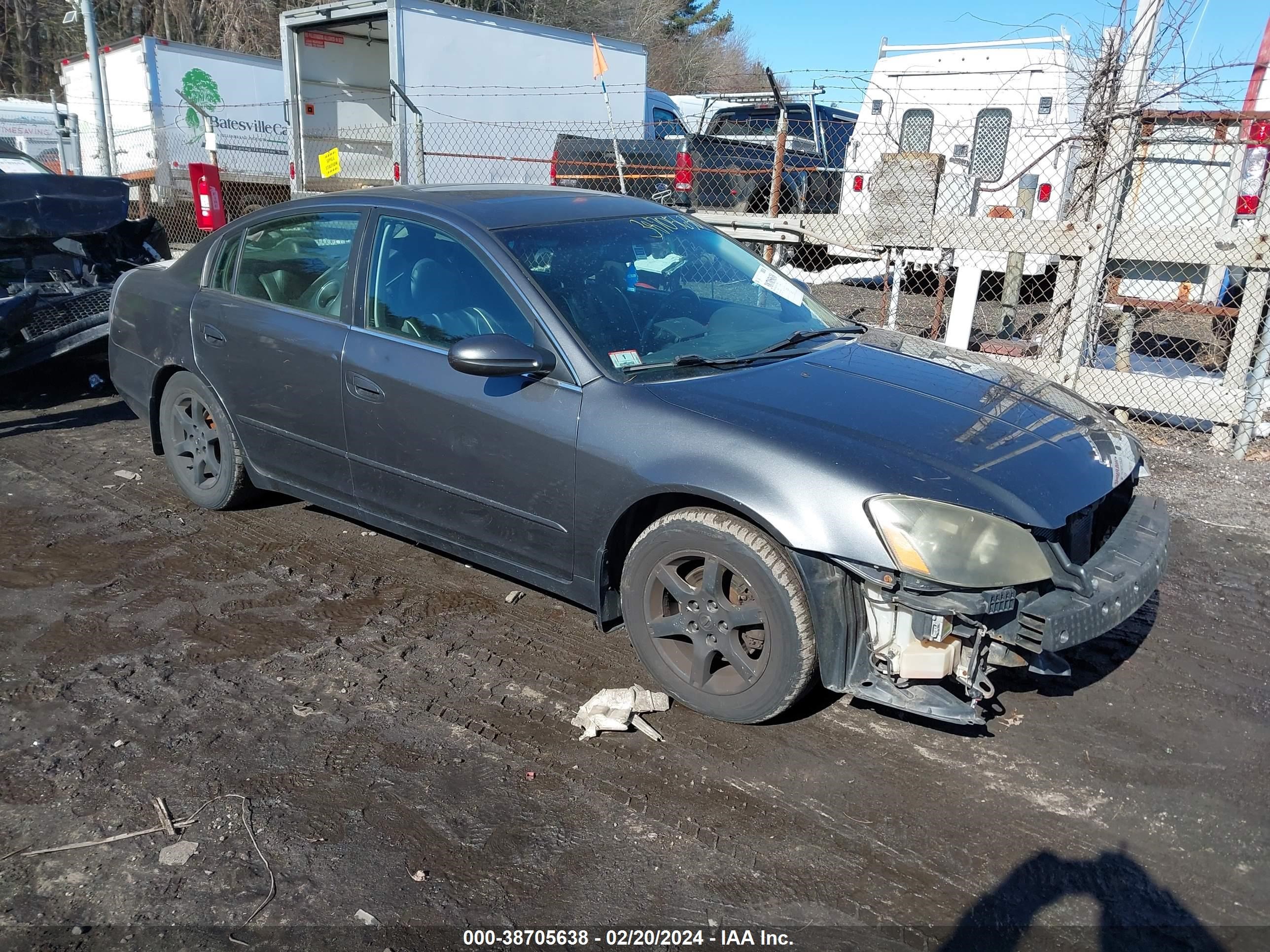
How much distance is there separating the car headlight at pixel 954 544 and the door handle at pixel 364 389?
2058mm

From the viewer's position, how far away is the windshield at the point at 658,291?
3.55m

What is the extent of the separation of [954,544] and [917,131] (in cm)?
1055

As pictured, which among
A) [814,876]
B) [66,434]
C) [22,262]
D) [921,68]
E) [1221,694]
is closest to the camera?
[814,876]

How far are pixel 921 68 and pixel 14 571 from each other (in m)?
11.0

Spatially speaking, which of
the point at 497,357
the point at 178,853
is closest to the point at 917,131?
the point at 497,357

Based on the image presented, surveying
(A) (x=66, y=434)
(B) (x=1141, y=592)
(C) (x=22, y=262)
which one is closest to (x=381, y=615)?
(B) (x=1141, y=592)

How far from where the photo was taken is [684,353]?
11.7ft

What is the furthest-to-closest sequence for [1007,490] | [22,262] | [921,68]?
[921,68]
[22,262]
[1007,490]

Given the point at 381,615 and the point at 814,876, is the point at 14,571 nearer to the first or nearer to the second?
the point at 381,615

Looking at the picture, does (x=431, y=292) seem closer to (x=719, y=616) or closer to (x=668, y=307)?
(x=668, y=307)

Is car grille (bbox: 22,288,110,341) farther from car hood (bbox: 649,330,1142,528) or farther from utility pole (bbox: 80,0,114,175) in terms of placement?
utility pole (bbox: 80,0,114,175)

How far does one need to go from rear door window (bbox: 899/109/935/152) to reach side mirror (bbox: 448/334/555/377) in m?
9.84

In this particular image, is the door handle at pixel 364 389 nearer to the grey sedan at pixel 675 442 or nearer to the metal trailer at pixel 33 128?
the grey sedan at pixel 675 442

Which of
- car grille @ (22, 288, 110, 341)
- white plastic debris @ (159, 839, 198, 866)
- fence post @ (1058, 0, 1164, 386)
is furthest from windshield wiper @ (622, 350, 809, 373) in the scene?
car grille @ (22, 288, 110, 341)
